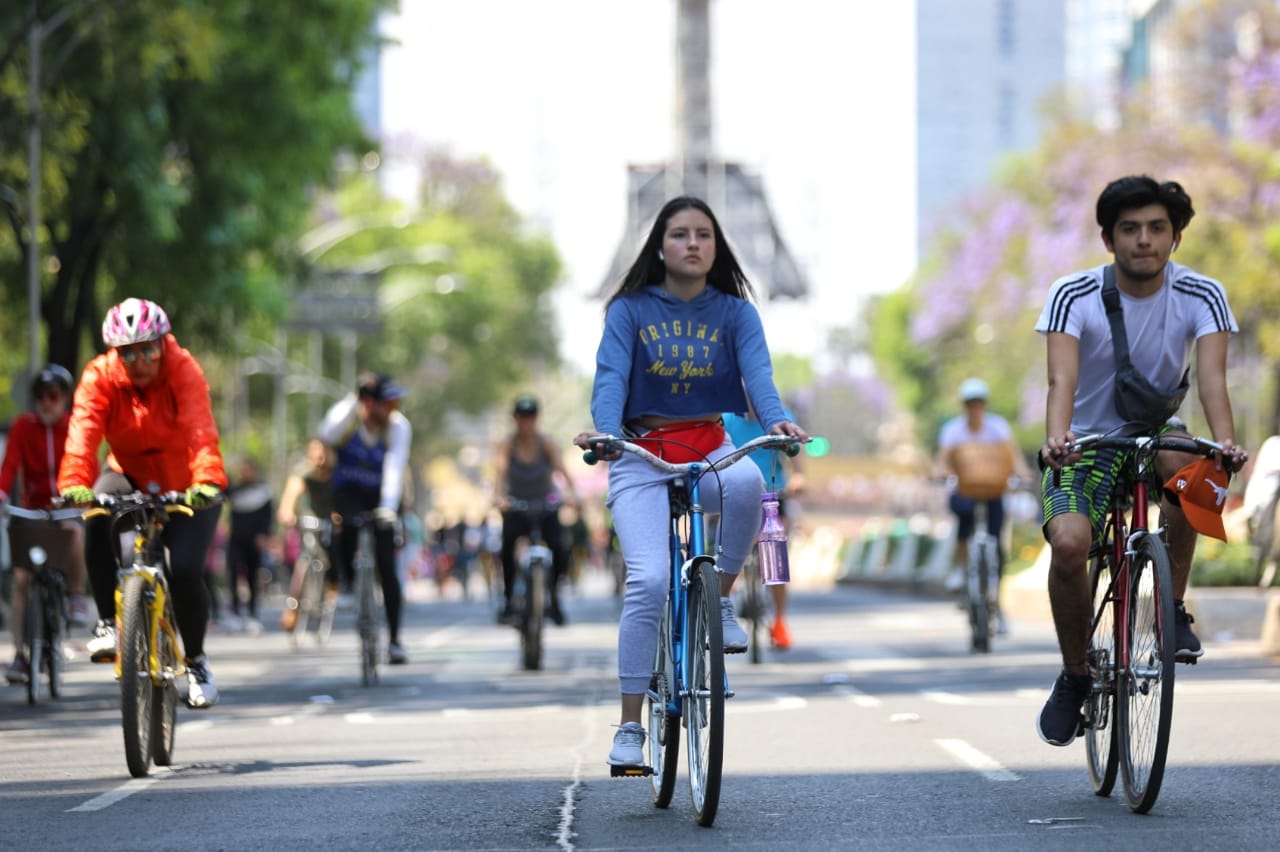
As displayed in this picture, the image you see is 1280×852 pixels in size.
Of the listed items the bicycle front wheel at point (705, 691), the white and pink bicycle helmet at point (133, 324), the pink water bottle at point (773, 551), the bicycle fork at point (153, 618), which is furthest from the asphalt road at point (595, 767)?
the white and pink bicycle helmet at point (133, 324)

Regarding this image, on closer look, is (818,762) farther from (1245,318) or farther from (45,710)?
(1245,318)

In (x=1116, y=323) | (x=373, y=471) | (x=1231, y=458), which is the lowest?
(x=1231, y=458)

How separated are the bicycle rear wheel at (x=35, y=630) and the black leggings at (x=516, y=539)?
3100 mm

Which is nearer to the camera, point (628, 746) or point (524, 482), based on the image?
point (628, 746)

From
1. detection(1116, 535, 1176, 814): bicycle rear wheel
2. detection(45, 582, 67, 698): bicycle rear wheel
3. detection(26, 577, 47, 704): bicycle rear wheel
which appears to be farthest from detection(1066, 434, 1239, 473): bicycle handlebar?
detection(45, 582, 67, 698): bicycle rear wheel

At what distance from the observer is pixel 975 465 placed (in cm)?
1695

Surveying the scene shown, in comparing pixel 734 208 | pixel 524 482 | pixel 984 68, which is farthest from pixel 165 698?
pixel 984 68

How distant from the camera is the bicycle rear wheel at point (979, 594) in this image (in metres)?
16.8

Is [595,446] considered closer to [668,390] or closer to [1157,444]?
[668,390]

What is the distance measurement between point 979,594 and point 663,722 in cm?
944

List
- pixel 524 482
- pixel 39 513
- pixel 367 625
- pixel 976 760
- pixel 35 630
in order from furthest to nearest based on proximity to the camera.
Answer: pixel 524 482
pixel 367 625
pixel 35 630
pixel 39 513
pixel 976 760

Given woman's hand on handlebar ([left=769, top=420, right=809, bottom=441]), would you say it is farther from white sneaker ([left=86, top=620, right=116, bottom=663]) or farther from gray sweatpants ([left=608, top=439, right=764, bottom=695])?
white sneaker ([left=86, top=620, right=116, bottom=663])

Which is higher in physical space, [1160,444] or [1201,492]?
[1160,444]

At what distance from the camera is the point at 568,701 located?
13047mm
